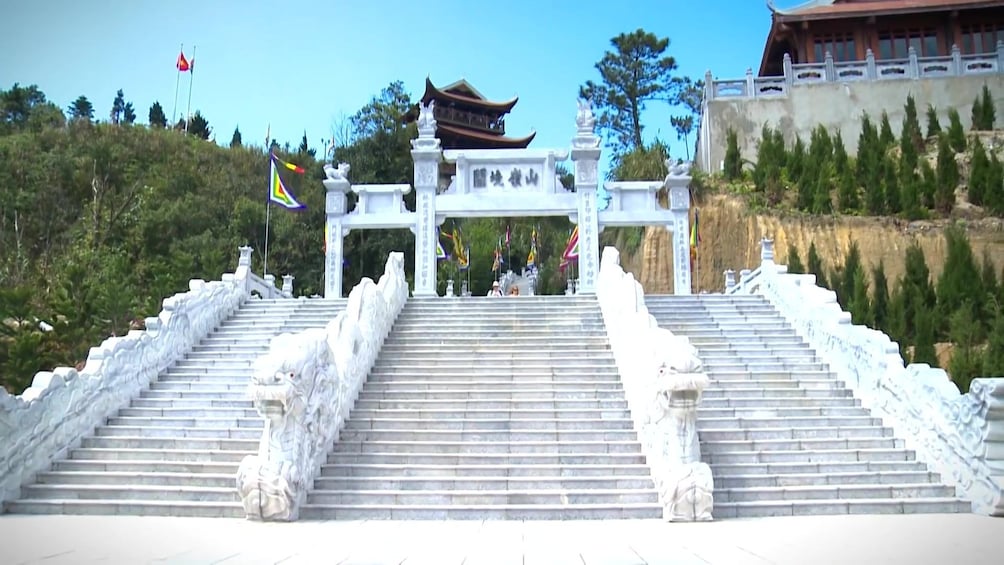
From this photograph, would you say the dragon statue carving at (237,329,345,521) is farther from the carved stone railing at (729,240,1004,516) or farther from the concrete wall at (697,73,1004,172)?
the concrete wall at (697,73,1004,172)

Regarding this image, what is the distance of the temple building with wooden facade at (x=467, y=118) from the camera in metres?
34.8

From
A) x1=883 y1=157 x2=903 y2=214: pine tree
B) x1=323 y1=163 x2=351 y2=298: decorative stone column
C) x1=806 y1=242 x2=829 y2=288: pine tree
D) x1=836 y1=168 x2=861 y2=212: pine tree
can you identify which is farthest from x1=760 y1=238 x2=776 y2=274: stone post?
x1=836 y1=168 x2=861 y2=212: pine tree

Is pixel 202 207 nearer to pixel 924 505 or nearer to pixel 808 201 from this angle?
pixel 808 201

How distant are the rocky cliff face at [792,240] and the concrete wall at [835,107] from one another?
10.0ft

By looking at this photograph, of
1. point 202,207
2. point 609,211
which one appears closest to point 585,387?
point 609,211

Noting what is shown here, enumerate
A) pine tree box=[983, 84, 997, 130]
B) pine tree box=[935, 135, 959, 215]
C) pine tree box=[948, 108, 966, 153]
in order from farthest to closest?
pine tree box=[983, 84, 997, 130], pine tree box=[948, 108, 966, 153], pine tree box=[935, 135, 959, 215]

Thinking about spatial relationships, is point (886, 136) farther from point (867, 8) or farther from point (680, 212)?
point (680, 212)

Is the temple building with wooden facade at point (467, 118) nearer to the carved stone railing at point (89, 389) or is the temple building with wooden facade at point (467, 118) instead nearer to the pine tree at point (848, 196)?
the pine tree at point (848, 196)

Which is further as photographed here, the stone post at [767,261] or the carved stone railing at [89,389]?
the stone post at [767,261]

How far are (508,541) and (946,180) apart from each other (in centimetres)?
1947

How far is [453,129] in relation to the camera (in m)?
34.5

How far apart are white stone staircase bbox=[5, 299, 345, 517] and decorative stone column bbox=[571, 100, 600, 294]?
7.35 meters

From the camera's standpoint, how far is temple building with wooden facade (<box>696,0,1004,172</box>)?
2456 centimetres

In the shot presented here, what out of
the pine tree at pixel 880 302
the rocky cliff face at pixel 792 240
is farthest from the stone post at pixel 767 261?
the rocky cliff face at pixel 792 240
